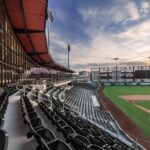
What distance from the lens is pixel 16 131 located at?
6.54m

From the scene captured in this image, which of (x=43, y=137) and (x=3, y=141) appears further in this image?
(x=43, y=137)

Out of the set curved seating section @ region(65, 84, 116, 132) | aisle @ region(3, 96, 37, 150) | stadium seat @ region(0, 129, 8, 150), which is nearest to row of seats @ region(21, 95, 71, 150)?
aisle @ region(3, 96, 37, 150)

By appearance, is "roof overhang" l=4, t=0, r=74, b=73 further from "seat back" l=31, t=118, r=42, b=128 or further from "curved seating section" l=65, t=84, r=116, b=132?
"seat back" l=31, t=118, r=42, b=128

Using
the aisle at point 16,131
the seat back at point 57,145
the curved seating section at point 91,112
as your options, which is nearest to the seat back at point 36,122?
the aisle at point 16,131

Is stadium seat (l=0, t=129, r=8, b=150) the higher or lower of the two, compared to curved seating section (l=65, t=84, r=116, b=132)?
higher

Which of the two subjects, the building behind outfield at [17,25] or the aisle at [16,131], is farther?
the building behind outfield at [17,25]

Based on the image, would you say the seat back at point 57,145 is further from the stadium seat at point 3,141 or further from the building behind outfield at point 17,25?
the building behind outfield at point 17,25

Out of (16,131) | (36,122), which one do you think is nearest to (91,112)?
(16,131)

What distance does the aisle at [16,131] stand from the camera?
17.6 feet

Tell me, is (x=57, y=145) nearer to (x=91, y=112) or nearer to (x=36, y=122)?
(x=36, y=122)

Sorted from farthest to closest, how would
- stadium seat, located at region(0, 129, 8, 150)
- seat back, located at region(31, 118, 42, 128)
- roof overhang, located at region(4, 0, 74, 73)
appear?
roof overhang, located at region(4, 0, 74, 73) < seat back, located at region(31, 118, 42, 128) < stadium seat, located at region(0, 129, 8, 150)

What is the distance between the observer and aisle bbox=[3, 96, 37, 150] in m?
5.37

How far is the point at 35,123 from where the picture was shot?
609cm

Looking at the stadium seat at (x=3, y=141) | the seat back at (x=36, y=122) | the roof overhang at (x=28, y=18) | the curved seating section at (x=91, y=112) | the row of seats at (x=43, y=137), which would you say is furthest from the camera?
the curved seating section at (x=91, y=112)
